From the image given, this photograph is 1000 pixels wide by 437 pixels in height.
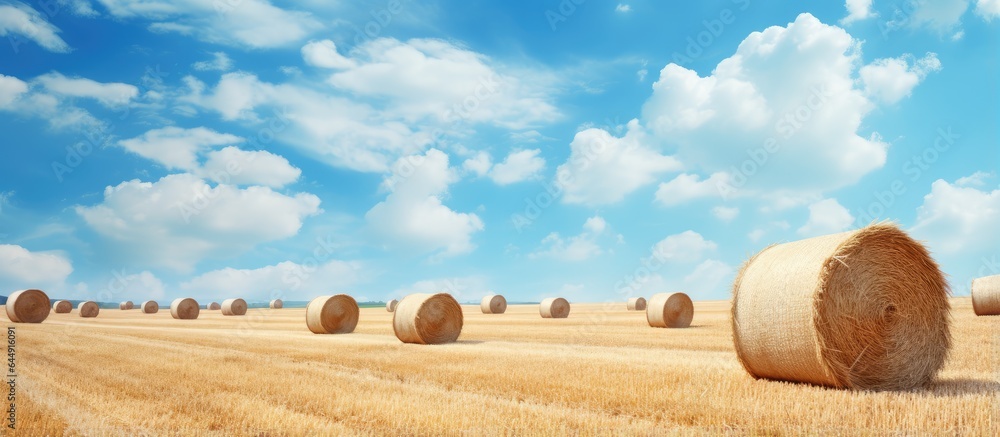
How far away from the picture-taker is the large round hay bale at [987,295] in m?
21.6

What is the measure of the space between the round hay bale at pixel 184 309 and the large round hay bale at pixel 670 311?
2668 cm

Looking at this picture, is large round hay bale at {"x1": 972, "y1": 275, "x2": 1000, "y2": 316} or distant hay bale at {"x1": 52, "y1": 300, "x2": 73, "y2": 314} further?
distant hay bale at {"x1": 52, "y1": 300, "x2": 73, "y2": 314}

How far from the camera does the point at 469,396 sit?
307 inches

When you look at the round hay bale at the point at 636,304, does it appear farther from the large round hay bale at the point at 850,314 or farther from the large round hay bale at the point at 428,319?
the large round hay bale at the point at 850,314

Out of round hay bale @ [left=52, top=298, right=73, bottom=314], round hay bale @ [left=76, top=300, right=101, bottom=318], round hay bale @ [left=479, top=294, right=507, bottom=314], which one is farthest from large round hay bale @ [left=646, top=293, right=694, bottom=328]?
round hay bale @ [left=52, top=298, right=73, bottom=314]

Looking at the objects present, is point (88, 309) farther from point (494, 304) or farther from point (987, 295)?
point (987, 295)

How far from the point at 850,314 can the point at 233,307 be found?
4079 centimetres

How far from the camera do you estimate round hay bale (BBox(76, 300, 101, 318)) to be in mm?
41097

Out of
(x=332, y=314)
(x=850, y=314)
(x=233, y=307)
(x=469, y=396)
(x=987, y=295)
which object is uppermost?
(x=233, y=307)

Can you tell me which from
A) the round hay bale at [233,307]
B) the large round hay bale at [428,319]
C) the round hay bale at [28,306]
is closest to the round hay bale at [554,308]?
the large round hay bale at [428,319]

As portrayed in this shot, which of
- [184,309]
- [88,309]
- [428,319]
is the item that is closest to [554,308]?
[428,319]

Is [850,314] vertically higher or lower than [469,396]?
higher

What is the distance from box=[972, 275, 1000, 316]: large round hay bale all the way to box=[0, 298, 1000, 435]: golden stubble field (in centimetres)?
1022

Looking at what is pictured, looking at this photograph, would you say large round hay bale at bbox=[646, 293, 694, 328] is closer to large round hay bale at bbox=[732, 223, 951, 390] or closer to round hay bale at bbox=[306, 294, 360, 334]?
round hay bale at bbox=[306, 294, 360, 334]
